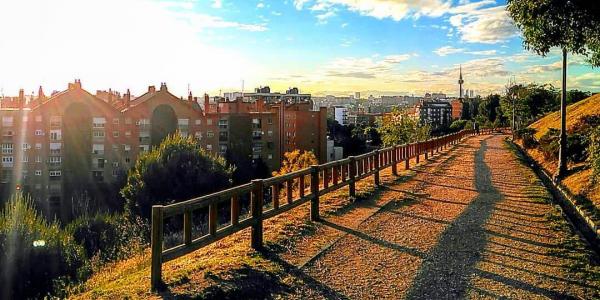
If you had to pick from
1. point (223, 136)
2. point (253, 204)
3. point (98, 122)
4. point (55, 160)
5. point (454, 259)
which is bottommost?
point (55, 160)

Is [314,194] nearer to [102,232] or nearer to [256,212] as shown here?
[256,212]

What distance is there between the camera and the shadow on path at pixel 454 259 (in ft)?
18.2

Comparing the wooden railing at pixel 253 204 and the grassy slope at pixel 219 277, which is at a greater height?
the wooden railing at pixel 253 204

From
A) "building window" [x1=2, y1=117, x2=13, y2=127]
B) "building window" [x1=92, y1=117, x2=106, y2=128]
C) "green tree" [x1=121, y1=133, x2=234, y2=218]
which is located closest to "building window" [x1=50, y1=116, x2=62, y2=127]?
"building window" [x1=92, y1=117, x2=106, y2=128]

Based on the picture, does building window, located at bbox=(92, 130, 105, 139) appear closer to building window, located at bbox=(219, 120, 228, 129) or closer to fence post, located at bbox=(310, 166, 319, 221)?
building window, located at bbox=(219, 120, 228, 129)

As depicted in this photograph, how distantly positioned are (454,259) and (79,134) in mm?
56638

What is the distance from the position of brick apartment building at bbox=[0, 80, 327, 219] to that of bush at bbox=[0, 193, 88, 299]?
41.6m

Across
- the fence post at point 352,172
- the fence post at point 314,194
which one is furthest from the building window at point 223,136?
the fence post at point 314,194

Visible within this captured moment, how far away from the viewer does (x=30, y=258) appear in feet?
29.2

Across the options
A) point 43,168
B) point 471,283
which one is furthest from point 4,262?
point 43,168

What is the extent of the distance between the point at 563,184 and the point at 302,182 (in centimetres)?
1040

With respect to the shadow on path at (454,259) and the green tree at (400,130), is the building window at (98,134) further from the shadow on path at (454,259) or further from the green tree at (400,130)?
the shadow on path at (454,259)

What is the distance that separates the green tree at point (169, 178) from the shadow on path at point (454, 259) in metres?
18.9

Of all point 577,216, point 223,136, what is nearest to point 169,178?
point 577,216
